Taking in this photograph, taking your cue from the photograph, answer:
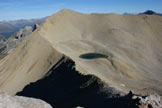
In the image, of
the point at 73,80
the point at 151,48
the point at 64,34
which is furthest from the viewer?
the point at 64,34

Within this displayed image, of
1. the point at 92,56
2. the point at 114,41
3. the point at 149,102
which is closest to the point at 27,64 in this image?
Answer: the point at 92,56

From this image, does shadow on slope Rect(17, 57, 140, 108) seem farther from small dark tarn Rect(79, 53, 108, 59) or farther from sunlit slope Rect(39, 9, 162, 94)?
small dark tarn Rect(79, 53, 108, 59)

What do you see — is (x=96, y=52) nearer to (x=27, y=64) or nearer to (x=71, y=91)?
(x=27, y=64)

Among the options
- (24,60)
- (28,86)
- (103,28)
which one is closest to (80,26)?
(103,28)

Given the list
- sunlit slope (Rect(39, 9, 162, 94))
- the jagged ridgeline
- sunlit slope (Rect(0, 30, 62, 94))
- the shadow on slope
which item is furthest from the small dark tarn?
the shadow on slope

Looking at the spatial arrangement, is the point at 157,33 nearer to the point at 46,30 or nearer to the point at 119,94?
the point at 46,30

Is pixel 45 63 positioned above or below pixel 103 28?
below
